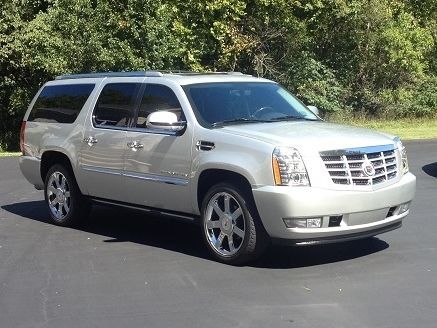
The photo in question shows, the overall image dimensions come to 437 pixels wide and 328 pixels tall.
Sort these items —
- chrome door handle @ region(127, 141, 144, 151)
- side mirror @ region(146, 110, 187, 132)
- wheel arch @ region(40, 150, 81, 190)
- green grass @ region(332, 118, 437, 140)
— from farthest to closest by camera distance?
green grass @ region(332, 118, 437, 140), wheel arch @ region(40, 150, 81, 190), chrome door handle @ region(127, 141, 144, 151), side mirror @ region(146, 110, 187, 132)

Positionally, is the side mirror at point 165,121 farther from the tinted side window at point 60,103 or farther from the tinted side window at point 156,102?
the tinted side window at point 60,103

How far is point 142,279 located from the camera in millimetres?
6430

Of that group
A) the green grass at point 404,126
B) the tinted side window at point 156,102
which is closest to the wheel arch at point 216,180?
the tinted side window at point 156,102

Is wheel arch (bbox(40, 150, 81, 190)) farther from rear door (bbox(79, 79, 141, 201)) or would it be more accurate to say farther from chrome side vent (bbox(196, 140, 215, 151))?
chrome side vent (bbox(196, 140, 215, 151))

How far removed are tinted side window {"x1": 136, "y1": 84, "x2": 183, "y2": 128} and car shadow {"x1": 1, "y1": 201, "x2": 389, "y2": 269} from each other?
3.82ft

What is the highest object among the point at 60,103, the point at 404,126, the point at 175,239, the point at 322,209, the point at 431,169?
the point at 60,103

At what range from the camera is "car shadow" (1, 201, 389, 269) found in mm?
7074

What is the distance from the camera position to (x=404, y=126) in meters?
27.7

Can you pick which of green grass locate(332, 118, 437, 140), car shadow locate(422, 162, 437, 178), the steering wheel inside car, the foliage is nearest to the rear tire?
the steering wheel inside car

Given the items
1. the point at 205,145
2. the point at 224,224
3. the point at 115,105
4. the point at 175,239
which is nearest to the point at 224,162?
the point at 205,145

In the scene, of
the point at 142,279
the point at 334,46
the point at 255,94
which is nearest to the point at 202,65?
the point at 334,46

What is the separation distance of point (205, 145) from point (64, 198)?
9.25 ft

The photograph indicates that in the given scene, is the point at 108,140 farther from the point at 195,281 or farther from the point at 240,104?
the point at 195,281

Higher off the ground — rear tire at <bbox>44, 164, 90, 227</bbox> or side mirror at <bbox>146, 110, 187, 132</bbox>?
side mirror at <bbox>146, 110, 187, 132</bbox>
